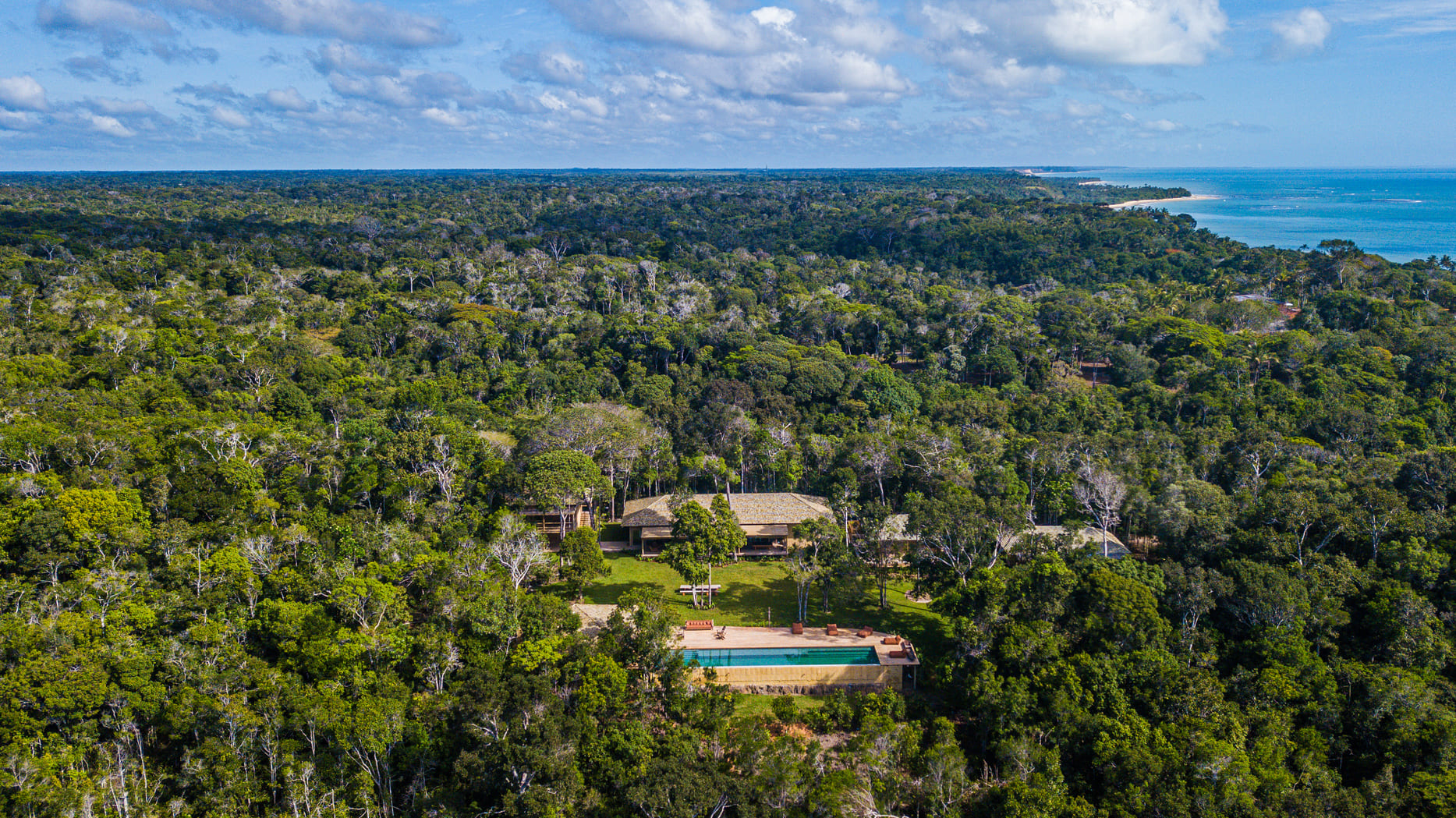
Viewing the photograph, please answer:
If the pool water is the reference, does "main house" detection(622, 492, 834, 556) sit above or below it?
above

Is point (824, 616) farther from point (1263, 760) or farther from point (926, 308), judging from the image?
point (926, 308)

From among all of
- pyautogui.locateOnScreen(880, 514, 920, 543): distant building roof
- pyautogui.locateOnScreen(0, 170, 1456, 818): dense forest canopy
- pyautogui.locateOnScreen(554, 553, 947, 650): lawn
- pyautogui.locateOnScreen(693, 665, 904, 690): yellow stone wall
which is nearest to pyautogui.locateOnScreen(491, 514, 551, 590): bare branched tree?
pyautogui.locateOnScreen(0, 170, 1456, 818): dense forest canopy

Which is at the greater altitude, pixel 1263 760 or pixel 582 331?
pixel 582 331

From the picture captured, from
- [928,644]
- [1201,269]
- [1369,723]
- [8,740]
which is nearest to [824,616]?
[928,644]

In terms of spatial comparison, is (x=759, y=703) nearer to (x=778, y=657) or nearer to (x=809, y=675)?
(x=809, y=675)

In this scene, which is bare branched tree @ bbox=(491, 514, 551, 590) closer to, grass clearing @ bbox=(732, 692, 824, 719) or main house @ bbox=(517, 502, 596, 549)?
main house @ bbox=(517, 502, 596, 549)

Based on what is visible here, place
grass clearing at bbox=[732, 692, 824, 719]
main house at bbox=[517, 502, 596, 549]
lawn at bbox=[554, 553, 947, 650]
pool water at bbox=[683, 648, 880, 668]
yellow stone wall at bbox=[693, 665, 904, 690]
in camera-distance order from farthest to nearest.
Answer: main house at bbox=[517, 502, 596, 549] < lawn at bbox=[554, 553, 947, 650] < pool water at bbox=[683, 648, 880, 668] < yellow stone wall at bbox=[693, 665, 904, 690] < grass clearing at bbox=[732, 692, 824, 719]
